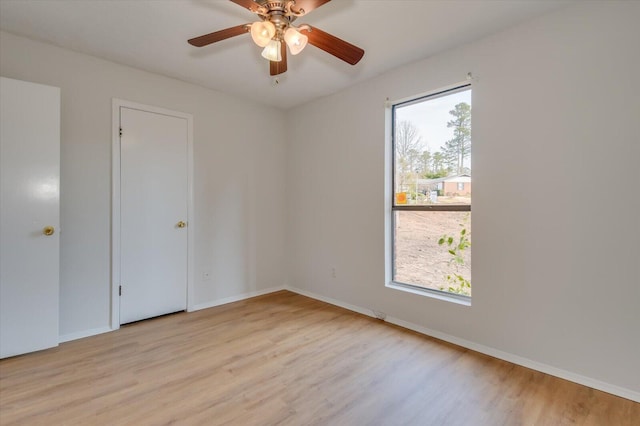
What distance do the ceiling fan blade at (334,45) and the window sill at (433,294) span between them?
6.97 feet

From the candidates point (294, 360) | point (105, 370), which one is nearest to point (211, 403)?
point (294, 360)

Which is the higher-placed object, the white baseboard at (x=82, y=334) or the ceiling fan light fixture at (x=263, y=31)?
the ceiling fan light fixture at (x=263, y=31)

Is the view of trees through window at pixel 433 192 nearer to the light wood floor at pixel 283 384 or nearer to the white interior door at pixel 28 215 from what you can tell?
the light wood floor at pixel 283 384

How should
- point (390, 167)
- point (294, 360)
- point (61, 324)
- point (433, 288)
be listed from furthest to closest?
point (390, 167), point (433, 288), point (61, 324), point (294, 360)

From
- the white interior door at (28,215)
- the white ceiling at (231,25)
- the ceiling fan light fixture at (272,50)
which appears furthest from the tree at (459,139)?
the white interior door at (28,215)

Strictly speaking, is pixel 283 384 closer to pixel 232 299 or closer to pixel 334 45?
pixel 232 299

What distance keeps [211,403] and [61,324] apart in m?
1.82

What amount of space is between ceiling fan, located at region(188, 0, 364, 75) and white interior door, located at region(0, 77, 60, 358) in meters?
1.57

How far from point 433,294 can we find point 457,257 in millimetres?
421

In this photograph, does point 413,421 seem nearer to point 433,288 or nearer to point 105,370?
point 433,288

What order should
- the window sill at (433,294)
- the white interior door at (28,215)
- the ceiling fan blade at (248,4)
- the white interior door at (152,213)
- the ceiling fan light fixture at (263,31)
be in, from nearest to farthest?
1. the ceiling fan blade at (248,4)
2. the ceiling fan light fixture at (263,31)
3. the white interior door at (28,215)
4. the window sill at (433,294)
5. the white interior door at (152,213)

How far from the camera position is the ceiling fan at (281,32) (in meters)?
1.65

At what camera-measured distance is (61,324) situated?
2.66 meters

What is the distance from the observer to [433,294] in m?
2.84
